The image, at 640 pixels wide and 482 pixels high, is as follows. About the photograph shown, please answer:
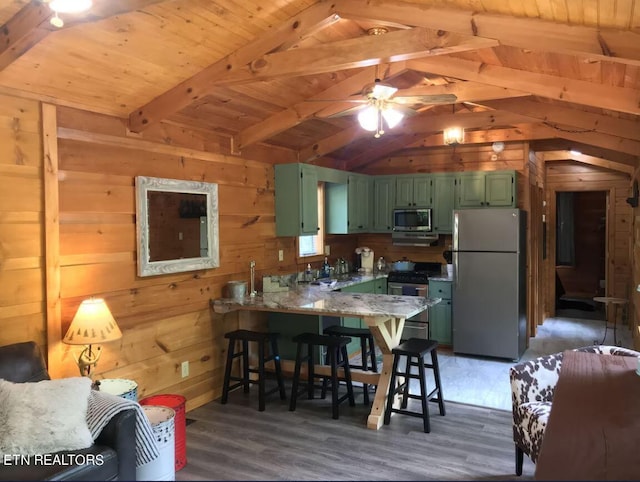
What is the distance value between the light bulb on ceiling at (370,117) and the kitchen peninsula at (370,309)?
1.34 metres

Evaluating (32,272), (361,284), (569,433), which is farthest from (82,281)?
(361,284)

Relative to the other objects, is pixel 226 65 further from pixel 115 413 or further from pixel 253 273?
pixel 115 413

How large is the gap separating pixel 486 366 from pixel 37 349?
14.0ft

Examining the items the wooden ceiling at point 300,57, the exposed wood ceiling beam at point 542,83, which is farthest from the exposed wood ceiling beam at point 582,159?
the exposed wood ceiling beam at point 542,83

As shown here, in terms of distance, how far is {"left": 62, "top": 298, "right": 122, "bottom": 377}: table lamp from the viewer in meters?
3.09

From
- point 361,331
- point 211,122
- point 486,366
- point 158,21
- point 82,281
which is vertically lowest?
point 486,366

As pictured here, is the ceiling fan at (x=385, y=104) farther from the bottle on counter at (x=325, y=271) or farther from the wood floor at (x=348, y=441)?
the bottle on counter at (x=325, y=271)

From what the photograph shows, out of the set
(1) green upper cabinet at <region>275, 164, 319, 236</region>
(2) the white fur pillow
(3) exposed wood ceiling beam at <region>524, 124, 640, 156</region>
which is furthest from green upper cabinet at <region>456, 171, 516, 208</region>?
(2) the white fur pillow

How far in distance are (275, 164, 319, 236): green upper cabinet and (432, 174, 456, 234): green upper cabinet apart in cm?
185

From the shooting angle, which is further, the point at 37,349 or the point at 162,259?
the point at 162,259

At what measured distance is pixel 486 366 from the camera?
5520 mm

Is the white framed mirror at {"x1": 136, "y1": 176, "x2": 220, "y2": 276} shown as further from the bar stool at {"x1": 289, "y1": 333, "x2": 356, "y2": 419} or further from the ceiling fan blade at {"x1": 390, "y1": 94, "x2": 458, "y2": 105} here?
the ceiling fan blade at {"x1": 390, "y1": 94, "x2": 458, "y2": 105}

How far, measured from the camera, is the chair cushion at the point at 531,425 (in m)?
2.75

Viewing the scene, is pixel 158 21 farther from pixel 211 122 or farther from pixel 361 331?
pixel 361 331
